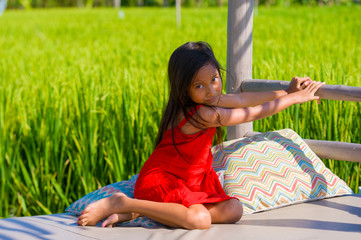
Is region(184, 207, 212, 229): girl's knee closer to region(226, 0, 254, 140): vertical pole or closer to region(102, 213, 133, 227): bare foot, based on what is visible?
region(102, 213, 133, 227): bare foot

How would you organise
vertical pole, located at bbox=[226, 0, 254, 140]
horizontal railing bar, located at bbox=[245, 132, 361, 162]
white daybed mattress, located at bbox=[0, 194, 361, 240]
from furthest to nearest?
vertical pole, located at bbox=[226, 0, 254, 140] → horizontal railing bar, located at bbox=[245, 132, 361, 162] → white daybed mattress, located at bbox=[0, 194, 361, 240]

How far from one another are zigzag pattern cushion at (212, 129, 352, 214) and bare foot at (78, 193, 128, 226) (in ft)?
1.40

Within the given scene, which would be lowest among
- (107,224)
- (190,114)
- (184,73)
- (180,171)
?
(107,224)

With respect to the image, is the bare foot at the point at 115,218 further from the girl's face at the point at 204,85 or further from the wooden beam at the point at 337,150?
the wooden beam at the point at 337,150

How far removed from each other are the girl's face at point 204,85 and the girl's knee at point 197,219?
36 cm

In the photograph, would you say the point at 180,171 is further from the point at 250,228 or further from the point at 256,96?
the point at 256,96

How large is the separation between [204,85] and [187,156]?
25 centimetres

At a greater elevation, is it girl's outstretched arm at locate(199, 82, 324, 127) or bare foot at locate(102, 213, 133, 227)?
girl's outstretched arm at locate(199, 82, 324, 127)

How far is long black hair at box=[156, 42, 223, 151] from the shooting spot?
1.60 m

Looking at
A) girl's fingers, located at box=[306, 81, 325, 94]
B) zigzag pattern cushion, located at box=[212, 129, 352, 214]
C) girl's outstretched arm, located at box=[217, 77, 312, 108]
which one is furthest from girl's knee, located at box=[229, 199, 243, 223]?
girl's fingers, located at box=[306, 81, 325, 94]

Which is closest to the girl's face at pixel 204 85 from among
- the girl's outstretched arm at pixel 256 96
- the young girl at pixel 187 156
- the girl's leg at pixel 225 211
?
the young girl at pixel 187 156

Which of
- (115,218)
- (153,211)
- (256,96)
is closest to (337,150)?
(256,96)

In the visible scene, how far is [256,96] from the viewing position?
1851mm

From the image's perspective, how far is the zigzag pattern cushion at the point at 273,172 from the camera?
5.83 ft
